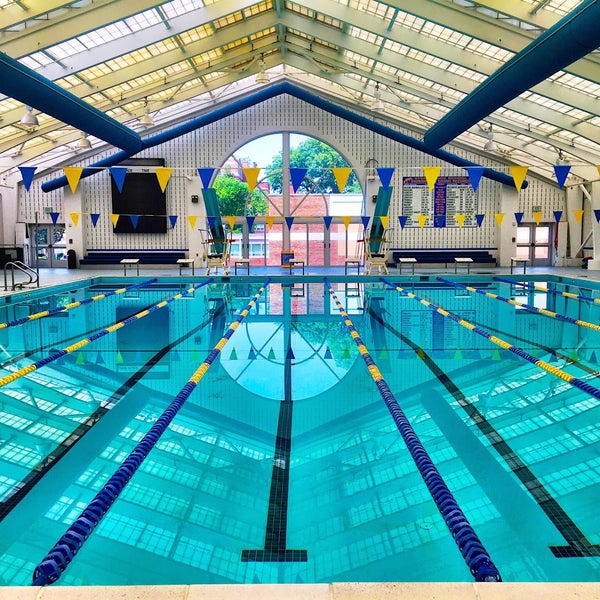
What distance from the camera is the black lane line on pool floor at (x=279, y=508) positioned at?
7.88ft

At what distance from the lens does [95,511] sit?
2.38m

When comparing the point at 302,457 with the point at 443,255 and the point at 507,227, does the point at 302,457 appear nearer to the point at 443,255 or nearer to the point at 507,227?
the point at 443,255

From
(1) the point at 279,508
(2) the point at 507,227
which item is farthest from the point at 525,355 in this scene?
(2) the point at 507,227

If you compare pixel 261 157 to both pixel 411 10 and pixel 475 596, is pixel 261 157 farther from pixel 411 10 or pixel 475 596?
pixel 475 596

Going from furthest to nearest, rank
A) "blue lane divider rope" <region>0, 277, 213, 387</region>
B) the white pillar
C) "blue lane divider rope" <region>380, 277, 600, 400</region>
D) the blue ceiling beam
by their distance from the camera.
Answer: the white pillar < the blue ceiling beam < "blue lane divider rope" <region>0, 277, 213, 387</region> < "blue lane divider rope" <region>380, 277, 600, 400</region>

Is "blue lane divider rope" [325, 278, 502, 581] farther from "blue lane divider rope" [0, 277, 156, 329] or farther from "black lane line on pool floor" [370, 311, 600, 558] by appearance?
"blue lane divider rope" [0, 277, 156, 329]

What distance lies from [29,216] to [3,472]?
16.0 meters

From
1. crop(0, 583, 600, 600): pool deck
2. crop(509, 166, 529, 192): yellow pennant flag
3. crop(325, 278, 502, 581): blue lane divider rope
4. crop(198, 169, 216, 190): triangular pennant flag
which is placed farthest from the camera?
crop(198, 169, 216, 190): triangular pennant flag

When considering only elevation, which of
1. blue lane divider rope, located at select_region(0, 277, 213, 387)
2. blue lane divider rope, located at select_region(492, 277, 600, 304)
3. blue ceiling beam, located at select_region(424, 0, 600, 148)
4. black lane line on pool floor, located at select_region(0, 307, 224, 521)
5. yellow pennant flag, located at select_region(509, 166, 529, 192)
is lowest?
black lane line on pool floor, located at select_region(0, 307, 224, 521)

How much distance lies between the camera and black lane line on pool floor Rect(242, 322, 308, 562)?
2402mm

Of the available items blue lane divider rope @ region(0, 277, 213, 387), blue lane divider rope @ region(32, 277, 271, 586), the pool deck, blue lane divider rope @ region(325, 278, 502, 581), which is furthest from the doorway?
the pool deck

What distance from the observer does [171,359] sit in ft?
19.4

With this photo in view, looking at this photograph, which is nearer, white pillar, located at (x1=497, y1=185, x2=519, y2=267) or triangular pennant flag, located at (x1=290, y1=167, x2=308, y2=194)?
triangular pennant flag, located at (x1=290, y1=167, x2=308, y2=194)

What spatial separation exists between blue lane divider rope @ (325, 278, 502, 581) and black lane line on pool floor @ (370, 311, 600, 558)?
450mm
